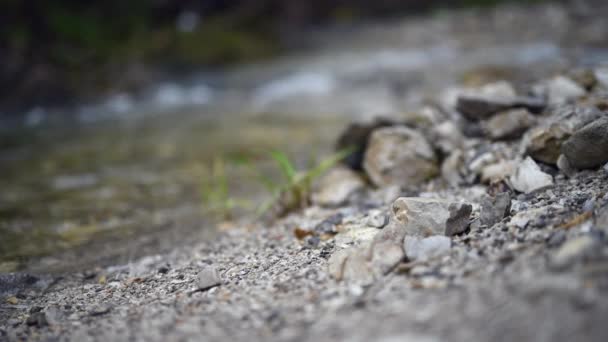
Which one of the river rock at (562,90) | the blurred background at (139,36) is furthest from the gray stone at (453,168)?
the blurred background at (139,36)

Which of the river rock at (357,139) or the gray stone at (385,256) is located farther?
the river rock at (357,139)

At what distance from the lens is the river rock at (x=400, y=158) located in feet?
9.91

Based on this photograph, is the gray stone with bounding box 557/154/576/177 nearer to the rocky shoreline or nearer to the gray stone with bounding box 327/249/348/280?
the rocky shoreline

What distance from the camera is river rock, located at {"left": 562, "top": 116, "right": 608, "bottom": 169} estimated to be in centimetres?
200

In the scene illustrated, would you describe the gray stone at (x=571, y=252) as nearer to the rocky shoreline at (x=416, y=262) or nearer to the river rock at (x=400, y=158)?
the rocky shoreline at (x=416, y=262)

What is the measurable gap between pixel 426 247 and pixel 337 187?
1567 mm

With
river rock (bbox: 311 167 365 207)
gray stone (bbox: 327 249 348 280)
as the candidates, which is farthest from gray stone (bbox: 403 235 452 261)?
river rock (bbox: 311 167 365 207)

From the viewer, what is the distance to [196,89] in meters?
14.7

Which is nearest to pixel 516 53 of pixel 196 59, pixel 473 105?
pixel 473 105

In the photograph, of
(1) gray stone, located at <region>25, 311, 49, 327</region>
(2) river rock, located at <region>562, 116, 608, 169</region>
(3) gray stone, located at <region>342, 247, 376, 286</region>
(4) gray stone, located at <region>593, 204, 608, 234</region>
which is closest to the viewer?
(4) gray stone, located at <region>593, 204, 608, 234</region>

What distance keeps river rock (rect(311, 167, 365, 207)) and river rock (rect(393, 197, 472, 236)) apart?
1185 mm

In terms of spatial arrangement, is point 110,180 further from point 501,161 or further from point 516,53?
point 516,53

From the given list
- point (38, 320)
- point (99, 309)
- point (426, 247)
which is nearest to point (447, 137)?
point (426, 247)

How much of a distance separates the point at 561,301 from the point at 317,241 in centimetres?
126
